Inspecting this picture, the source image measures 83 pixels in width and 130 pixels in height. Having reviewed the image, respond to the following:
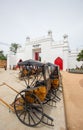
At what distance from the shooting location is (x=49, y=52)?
2317 cm

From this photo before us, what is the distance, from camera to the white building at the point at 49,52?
21562mm

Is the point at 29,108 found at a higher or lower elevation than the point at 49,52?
lower

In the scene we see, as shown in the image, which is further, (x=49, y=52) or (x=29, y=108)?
(x=49, y=52)

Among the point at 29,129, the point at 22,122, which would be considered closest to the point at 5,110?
the point at 22,122

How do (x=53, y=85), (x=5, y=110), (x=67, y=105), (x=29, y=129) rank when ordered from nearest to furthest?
(x=29, y=129)
(x=5, y=110)
(x=67, y=105)
(x=53, y=85)

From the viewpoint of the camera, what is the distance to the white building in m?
21.6

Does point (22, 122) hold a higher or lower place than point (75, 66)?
A: lower

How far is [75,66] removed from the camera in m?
21.6

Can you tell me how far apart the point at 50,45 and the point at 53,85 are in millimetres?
17743

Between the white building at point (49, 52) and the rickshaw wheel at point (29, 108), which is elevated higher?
the white building at point (49, 52)

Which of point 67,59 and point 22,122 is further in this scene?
point 67,59

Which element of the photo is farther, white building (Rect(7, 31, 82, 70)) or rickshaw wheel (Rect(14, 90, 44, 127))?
white building (Rect(7, 31, 82, 70))

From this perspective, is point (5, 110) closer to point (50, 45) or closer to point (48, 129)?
point (48, 129)

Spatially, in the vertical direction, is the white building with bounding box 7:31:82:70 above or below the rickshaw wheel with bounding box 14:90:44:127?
above
